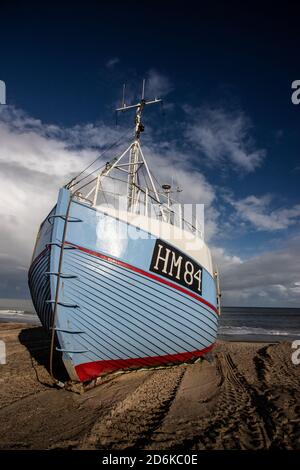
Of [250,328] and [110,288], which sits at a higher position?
[110,288]

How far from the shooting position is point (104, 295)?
5.59 meters

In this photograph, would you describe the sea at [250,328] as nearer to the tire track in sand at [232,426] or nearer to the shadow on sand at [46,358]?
the shadow on sand at [46,358]

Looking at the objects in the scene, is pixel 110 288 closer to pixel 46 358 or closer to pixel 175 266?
pixel 175 266

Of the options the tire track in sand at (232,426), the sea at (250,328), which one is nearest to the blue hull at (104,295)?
the tire track in sand at (232,426)

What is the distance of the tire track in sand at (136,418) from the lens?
12.0 ft

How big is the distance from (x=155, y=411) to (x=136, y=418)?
1.68ft

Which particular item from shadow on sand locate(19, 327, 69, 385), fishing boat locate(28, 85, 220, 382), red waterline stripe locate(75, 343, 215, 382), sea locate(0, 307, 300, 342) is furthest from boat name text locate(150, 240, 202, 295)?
sea locate(0, 307, 300, 342)

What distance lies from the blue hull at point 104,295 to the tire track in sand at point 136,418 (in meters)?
0.79

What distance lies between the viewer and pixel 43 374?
7.30m

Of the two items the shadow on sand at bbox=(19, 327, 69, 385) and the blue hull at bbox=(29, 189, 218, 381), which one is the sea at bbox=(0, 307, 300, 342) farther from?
the blue hull at bbox=(29, 189, 218, 381)

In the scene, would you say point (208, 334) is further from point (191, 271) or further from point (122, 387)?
point (122, 387)

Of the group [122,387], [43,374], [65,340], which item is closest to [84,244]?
[65,340]

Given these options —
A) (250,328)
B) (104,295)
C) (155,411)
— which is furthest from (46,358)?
(250,328)
